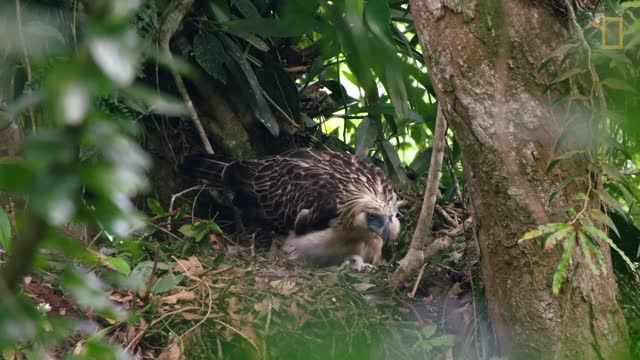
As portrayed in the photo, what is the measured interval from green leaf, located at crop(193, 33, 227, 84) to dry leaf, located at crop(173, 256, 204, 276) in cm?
122

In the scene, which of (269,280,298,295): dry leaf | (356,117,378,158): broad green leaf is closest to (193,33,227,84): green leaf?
(356,117,378,158): broad green leaf

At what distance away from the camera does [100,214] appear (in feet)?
2.27

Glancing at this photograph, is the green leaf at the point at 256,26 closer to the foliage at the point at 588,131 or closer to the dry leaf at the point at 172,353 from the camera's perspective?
the dry leaf at the point at 172,353

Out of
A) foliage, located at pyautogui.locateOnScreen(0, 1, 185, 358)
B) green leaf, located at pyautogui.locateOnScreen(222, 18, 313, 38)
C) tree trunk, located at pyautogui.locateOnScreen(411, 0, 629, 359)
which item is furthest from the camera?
green leaf, located at pyautogui.locateOnScreen(222, 18, 313, 38)

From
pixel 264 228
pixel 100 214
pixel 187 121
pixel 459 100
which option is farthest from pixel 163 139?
pixel 100 214

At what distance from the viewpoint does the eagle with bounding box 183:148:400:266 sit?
215 inches

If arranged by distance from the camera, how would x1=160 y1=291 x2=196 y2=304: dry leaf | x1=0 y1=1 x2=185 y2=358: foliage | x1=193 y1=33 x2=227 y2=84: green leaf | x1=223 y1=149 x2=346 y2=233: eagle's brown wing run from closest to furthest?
1. x1=0 y1=1 x2=185 y2=358: foliage
2. x1=160 y1=291 x2=196 y2=304: dry leaf
3. x1=193 y1=33 x2=227 y2=84: green leaf
4. x1=223 y1=149 x2=346 y2=233: eagle's brown wing

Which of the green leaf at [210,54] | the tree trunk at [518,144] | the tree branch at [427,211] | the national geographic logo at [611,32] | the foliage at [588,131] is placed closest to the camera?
the foliage at [588,131]

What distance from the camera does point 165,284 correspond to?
13.3 feet

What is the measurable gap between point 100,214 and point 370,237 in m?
4.87

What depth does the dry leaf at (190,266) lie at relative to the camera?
4.39m

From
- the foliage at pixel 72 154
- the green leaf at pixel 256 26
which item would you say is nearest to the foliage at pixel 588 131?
the foliage at pixel 72 154

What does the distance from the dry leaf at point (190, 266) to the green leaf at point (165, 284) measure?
0.22 metres

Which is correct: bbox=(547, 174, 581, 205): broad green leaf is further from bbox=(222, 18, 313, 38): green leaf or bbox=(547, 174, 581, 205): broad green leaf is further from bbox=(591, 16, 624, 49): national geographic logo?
bbox=(222, 18, 313, 38): green leaf
